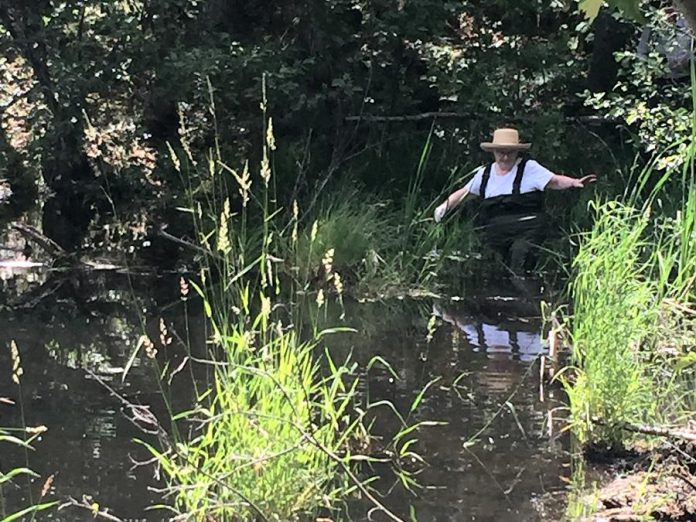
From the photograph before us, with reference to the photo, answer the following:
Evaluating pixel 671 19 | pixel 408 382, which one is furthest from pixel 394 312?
pixel 671 19

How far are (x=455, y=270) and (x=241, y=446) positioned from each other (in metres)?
5.27

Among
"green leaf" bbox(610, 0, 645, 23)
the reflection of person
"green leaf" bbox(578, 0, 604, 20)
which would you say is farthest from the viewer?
the reflection of person

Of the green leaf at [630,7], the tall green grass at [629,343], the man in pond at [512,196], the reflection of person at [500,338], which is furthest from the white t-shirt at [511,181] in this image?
the green leaf at [630,7]

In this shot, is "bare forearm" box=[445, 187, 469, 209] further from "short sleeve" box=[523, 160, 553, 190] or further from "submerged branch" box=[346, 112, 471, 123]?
"submerged branch" box=[346, 112, 471, 123]

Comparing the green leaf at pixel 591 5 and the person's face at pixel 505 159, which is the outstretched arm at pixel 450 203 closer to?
the person's face at pixel 505 159

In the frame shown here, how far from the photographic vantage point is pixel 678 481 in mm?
3271

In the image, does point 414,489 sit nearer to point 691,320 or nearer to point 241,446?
point 241,446

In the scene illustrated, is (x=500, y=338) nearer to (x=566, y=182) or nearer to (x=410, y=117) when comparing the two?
(x=566, y=182)

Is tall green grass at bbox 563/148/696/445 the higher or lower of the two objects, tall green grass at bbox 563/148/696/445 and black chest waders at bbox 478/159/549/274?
the higher

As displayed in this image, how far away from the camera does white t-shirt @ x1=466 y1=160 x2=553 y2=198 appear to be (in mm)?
7215

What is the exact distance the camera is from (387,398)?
179 inches

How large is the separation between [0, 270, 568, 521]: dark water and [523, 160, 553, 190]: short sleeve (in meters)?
0.97

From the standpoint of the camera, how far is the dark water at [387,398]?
3453 millimetres

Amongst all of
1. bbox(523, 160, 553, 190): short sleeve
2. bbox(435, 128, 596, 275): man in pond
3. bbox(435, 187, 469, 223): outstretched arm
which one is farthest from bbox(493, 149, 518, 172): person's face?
bbox(435, 187, 469, 223): outstretched arm
